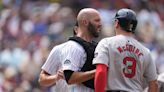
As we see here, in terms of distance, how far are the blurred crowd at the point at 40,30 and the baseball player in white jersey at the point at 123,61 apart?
23.7 ft

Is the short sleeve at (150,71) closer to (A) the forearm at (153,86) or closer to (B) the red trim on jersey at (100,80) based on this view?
(A) the forearm at (153,86)

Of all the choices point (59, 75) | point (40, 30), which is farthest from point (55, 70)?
point (40, 30)

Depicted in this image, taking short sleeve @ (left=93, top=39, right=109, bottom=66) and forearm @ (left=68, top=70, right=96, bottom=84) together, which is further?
forearm @ (left=68, top=70, right=96, bottom=84)

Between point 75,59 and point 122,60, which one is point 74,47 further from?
point 122,60

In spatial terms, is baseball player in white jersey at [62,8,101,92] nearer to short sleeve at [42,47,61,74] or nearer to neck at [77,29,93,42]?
neck at [77,29,93,42]

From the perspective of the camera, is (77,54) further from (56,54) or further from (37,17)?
(37,17)

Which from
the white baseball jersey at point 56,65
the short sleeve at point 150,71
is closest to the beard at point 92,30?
the white baseball jersey at point 56,65

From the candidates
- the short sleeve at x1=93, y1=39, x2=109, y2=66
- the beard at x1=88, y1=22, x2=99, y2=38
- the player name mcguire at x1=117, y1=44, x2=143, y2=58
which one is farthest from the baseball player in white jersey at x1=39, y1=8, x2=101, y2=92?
the player name mcguire at x1=117, y1=44, x2=143, y2=58

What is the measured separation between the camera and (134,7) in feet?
46.6

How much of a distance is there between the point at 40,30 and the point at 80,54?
7.86 meters

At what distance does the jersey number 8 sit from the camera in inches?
215

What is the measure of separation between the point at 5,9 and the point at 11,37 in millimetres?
759

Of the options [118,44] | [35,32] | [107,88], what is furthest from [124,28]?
[35,32]

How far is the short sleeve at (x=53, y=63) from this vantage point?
19.9 ft
